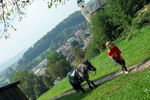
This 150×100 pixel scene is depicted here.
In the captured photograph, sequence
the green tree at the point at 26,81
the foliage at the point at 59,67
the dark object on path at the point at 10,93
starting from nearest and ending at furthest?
1. the dark object on path at the point at 10,93
2. the foliage at the point at 59,67
3. the green tree at the point at 26,81

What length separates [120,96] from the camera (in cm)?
1460

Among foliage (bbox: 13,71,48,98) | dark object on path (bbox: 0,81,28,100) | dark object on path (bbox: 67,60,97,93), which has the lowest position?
foliage (bbox: 13,71,48,98)

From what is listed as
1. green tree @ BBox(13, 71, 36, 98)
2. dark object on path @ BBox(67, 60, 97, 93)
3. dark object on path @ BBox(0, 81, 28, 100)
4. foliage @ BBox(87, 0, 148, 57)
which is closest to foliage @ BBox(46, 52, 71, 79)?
green tree @ BBox(13, 71, 36, 98)

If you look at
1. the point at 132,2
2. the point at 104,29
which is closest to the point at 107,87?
the point at 132,2

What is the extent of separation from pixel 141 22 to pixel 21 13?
3233 cm

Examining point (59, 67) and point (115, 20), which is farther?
point (59, 67)

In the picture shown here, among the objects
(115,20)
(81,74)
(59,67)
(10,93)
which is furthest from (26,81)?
(81,74)

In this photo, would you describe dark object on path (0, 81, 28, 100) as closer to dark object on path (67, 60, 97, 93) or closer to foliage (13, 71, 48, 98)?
dark object on path (67, 60, 97, 93)

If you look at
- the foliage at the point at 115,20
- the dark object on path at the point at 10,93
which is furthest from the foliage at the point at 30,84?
the dark object on path at the point at 10,93

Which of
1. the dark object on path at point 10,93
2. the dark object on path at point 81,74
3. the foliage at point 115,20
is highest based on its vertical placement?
the dark object on path at point 10,93

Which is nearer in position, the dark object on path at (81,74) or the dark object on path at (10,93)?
the dark object on path at (81,74)

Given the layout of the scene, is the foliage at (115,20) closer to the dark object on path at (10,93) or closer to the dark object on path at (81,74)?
the dark object on path at (10,93)

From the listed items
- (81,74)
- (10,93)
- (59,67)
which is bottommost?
(59,67)

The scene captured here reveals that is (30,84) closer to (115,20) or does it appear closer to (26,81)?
(26,81)
